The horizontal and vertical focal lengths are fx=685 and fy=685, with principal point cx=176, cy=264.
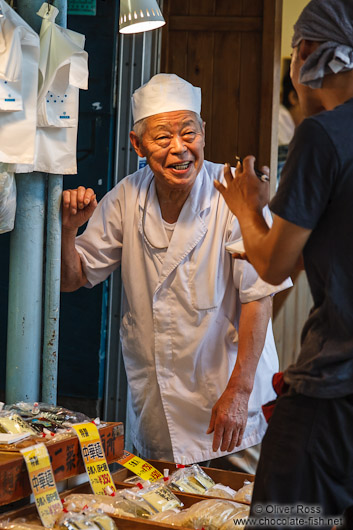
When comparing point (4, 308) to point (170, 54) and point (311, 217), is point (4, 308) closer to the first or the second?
point (170, 54)

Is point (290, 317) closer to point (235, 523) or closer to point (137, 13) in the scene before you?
point (137, 13)

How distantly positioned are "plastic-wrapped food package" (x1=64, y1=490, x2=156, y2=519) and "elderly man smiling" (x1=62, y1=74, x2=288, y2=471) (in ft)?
1.53

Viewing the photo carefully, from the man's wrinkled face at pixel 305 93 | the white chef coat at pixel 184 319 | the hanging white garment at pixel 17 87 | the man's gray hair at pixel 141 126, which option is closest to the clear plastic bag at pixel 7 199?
the hanging white garment at pixel 17 87

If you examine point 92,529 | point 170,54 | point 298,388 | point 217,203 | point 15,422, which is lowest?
point 92,529

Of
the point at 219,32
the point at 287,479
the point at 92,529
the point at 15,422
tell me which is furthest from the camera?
the point at 219,32

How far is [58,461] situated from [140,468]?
349mm

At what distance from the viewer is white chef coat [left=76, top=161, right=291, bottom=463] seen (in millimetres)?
2119

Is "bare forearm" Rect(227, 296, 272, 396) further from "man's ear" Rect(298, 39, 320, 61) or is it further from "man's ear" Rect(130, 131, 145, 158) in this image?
"man's ear" Rect(298, 39, 320, 61)

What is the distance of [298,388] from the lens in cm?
107

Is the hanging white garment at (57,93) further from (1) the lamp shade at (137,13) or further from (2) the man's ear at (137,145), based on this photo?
(2) the man's ear at (137,145)

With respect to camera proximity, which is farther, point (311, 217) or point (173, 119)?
point (173, 119)

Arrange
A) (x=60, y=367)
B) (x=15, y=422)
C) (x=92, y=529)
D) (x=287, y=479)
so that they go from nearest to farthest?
(x=287, y=479) < (x=92, y=529) < (x=15, y=422) < (x=60, y=367)

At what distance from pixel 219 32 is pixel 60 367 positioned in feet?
6.04

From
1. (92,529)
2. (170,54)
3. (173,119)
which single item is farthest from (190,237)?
(170,54)
